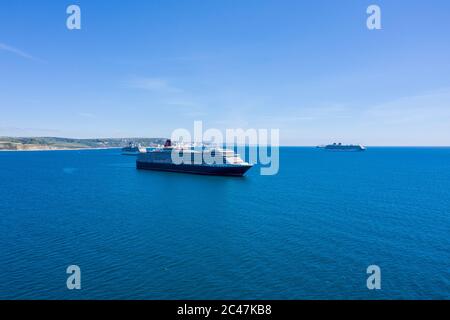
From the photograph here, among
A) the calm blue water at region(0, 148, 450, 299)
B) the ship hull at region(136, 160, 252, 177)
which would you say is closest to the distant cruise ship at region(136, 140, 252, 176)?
the ship hull at region(136, 160, 252, 177)

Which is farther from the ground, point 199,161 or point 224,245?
point 199,161

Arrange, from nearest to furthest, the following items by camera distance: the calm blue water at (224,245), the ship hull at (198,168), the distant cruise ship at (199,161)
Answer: the calm blue water at (224,245), the ship hull at (198,168), the distant cruise ship at (199,161)

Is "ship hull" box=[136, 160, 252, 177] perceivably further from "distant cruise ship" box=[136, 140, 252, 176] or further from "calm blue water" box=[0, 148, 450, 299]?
"calm blue water" box=[0, 148, 450, 299]

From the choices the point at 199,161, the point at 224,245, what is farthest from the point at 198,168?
the point at 224,245

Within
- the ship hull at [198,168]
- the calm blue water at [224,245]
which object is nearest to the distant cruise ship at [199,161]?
the ship hull at [198,168]

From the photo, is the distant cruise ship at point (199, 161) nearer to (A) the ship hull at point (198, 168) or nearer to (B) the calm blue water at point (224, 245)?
(A) the ship hull at point (198, 168)

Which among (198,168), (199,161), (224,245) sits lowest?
(224,245)

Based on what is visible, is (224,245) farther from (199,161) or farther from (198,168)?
(199,161)
